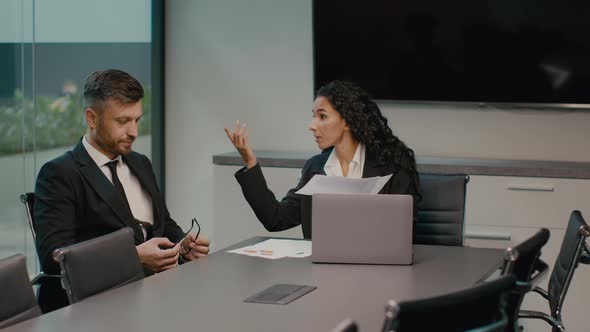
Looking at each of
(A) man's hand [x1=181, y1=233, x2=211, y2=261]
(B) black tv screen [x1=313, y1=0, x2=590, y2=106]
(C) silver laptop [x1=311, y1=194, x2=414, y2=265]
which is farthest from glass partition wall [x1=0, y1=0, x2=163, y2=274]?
(C) silver laptop [x1=311, y1=194, x2=414, y2=265]

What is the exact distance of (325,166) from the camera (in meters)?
4.57

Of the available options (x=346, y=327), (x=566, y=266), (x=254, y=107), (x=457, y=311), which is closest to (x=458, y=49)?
(x=254, y=107)

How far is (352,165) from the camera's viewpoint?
4555 mm

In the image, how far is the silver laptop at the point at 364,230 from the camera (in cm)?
374

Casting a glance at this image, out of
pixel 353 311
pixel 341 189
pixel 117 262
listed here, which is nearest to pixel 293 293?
pixel 353 311

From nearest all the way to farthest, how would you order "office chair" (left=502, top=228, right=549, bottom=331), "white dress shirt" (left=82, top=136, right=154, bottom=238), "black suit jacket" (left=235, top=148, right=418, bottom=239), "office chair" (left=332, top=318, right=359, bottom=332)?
1. "office chair" (left=332, top=318, right=359, bottom=332)
2. "office chair" (left=502, top=228, right=549, bottom=331)
3. "white dress shirt" (left=82, top=136, right=154, bottom=238)
4. "black suit jacket" (left=235, top=148, right=418, bottom=239)

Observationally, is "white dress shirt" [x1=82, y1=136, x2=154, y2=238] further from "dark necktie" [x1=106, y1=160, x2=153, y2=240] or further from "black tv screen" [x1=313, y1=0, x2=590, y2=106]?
"black tv screen" [x1=313, y1=0, x2=590, y2=106]

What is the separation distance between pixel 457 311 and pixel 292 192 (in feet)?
7.98

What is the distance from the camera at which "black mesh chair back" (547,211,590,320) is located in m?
3.57

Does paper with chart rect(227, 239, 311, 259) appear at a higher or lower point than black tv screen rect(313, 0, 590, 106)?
lower

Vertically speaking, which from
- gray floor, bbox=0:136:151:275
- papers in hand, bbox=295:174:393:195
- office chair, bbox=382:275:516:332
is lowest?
gray floor, bbox=0:136:151:275

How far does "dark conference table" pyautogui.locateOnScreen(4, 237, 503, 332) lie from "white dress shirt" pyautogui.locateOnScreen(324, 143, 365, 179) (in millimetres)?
601

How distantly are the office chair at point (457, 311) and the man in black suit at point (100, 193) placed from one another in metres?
1.62

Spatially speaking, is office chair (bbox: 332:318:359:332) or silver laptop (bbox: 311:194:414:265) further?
silver laptop (bbox: 311:194:414:265)
